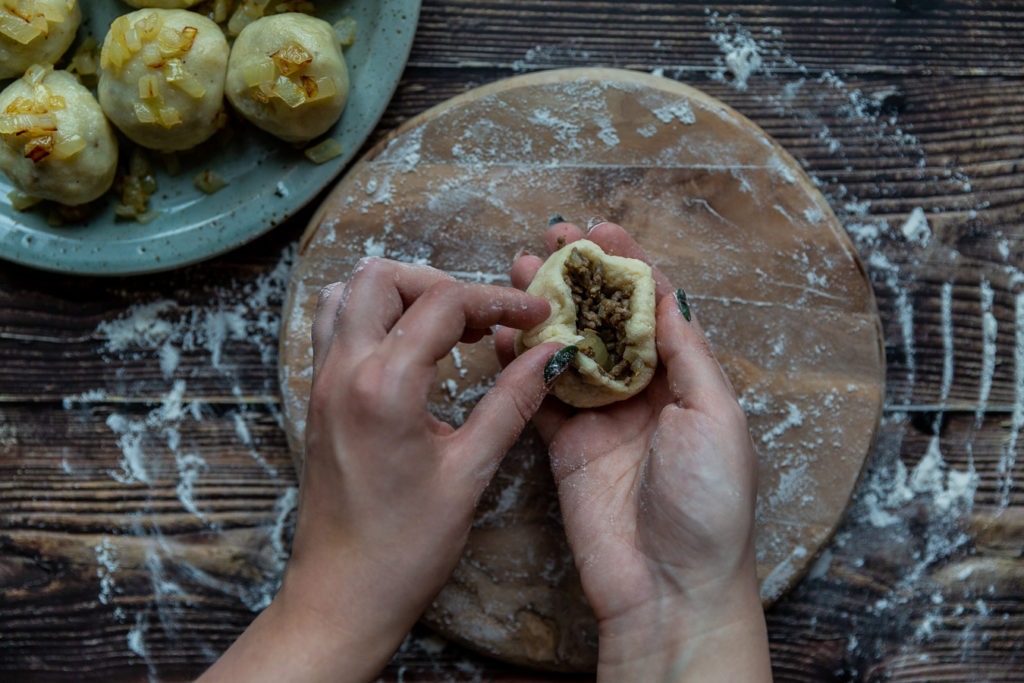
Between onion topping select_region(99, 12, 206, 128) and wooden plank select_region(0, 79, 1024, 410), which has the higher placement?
onion topping select_region(99, 12, 206, 128)

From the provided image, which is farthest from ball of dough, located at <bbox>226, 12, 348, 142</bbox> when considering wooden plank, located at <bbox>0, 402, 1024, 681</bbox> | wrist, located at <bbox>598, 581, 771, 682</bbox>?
wrist, located at <bbox>598, 581, 771, 682</bbox>

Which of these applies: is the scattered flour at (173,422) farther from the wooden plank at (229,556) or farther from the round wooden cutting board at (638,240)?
the round wooden cutting board at (638,240)

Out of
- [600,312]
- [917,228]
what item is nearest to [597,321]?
[600,312]

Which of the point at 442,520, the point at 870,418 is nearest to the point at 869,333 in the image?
the point at 870,418

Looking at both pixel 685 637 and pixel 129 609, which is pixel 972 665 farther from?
pixel 129 609

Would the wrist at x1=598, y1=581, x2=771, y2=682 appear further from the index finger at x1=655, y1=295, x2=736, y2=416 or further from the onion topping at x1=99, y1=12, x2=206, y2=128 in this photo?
the onion topping at x1=99, y1=12, x2=206, y2=128

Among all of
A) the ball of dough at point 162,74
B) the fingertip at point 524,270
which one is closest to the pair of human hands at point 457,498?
the fingertip at point 524,270
